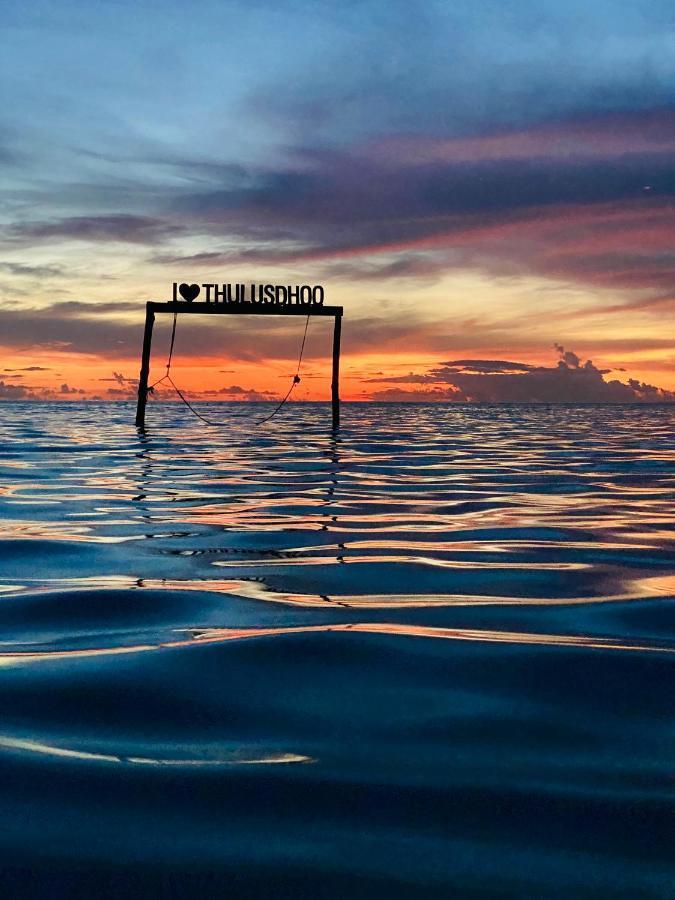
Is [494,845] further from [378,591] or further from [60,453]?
[60,453]

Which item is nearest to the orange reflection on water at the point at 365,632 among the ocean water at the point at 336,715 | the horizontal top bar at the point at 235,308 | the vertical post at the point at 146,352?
the ocean water at the point at 336,715

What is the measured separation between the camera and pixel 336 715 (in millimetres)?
3172

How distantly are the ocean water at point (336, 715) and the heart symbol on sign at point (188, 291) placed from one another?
1991 cm

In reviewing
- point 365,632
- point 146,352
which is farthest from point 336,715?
point 146,352

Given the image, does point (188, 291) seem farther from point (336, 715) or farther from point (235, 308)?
point (336, 715)

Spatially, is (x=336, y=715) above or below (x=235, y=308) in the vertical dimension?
below

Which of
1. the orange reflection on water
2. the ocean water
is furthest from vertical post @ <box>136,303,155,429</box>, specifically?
the orange reflection on water

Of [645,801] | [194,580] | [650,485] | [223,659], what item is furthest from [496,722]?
[650,485]

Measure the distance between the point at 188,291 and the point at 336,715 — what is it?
2489 centimetres

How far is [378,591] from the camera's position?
214 inches

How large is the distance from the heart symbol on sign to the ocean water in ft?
65.3

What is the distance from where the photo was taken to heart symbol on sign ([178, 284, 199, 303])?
88.5 ft

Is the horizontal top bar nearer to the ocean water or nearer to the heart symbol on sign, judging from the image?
the heart symbol on sign

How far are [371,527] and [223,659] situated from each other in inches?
181
